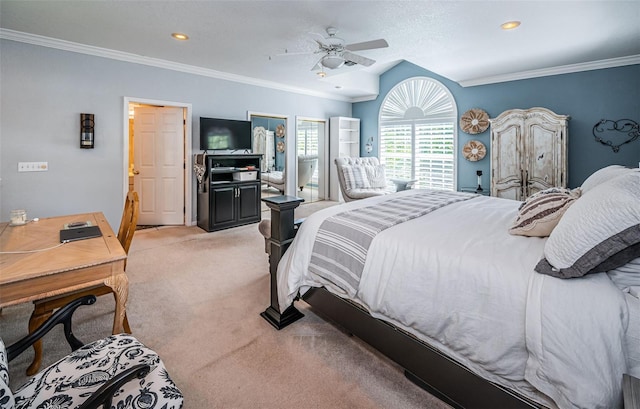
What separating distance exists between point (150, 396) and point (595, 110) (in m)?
6.31

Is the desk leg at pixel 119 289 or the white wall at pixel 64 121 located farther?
the white wall at pixel 64 121

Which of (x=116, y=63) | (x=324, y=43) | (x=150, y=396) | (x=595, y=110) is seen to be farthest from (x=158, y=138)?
(x=595, y=110)

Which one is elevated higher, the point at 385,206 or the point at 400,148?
the point at 400,148

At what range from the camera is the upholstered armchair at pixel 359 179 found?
5469 millimetres

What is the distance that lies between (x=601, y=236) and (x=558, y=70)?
16.8 feet

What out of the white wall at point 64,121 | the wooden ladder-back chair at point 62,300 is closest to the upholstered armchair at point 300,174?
the white wall at point 64,121

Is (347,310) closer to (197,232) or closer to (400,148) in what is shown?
(197,232)

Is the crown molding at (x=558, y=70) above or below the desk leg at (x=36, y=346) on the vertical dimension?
above

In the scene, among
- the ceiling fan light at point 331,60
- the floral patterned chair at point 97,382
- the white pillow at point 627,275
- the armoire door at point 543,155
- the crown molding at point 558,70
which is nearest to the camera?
the floral patterned chair at point 97,382

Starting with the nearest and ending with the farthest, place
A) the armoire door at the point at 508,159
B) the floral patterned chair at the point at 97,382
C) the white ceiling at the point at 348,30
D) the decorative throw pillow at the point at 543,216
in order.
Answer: the floral patterned chair at the point at 97,382, the decorative throw pillow at the point at 543,216, the white ceiling at the point at 348,30, the armoire door at the point at 508,159

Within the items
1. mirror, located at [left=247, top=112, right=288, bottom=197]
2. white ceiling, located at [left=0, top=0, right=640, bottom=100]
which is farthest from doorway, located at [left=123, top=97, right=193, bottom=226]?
mirror, located at [left=247, top=112, right=288, bottom=197]

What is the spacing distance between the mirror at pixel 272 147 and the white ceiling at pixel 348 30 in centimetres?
159

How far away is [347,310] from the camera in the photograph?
78.7 inches

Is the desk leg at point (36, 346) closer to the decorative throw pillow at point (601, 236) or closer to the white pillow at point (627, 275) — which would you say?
the decorative throw pillow at point (601, 236)
